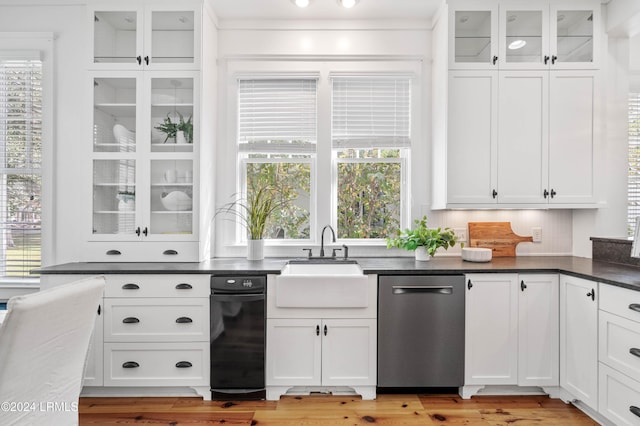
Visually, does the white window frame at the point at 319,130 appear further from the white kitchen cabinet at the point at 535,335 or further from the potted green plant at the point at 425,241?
the white kitchen cabinet at the point at 535,335

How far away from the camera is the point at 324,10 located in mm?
2914

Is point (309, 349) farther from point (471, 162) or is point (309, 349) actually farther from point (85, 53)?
point (85, 53)

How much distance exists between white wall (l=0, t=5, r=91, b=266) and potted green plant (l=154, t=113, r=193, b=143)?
726mm

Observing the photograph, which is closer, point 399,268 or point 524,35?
point 399,268

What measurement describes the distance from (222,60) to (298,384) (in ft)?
8.62

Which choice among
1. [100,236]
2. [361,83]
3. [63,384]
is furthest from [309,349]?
[361,83]

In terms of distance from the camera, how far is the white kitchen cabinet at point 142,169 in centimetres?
269

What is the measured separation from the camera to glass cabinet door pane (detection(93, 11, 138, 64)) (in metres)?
2.71

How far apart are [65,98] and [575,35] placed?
4.04 meters

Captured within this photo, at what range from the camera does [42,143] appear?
9.32ft

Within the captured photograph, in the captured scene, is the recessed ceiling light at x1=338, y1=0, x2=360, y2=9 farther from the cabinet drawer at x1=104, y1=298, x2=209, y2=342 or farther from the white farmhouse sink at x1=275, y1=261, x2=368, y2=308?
the cabinet drawer at x1=104, y1=298, x2=209, y2=342

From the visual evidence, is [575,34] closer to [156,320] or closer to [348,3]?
[348,3]

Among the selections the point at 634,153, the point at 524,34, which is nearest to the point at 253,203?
the point at 524,34

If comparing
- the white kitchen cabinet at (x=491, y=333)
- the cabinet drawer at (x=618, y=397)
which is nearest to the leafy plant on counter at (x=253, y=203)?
the white kitchen cabinet at (x=491, y=333)
